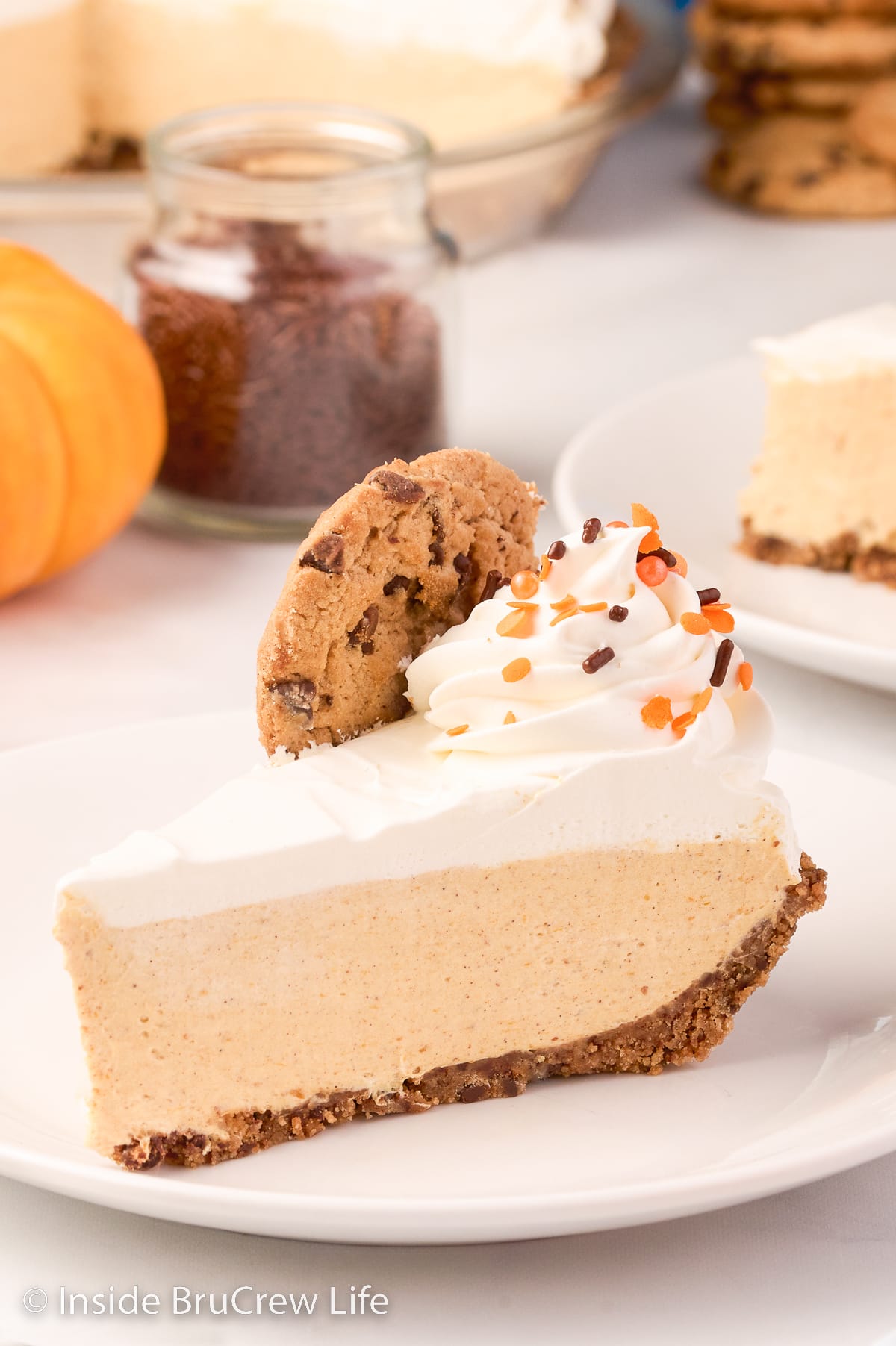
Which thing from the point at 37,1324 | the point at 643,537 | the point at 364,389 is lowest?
the point at 37,1324

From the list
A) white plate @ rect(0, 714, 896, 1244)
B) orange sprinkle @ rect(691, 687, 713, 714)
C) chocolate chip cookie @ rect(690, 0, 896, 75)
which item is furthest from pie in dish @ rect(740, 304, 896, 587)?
chocolate chip cookie @ rect(690, 0, 896, 75)

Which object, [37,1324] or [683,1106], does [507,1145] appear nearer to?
[683,1106]

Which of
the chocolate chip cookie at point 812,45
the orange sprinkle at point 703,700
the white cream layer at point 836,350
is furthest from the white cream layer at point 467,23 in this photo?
the orange sprinkle at point 703,700

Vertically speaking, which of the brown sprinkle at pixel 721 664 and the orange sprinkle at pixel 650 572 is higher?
the orange sprinkle at pixel 650 572

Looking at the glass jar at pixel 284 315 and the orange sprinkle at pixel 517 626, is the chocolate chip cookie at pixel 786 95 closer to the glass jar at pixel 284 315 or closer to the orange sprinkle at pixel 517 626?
the glass jar at pixel 284 315

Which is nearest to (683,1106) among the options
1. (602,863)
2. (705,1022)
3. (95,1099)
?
(705,1022)

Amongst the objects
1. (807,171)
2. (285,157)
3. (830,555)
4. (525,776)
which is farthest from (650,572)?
(807,171)

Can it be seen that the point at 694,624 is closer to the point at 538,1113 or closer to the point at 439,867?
the point at 439,867
